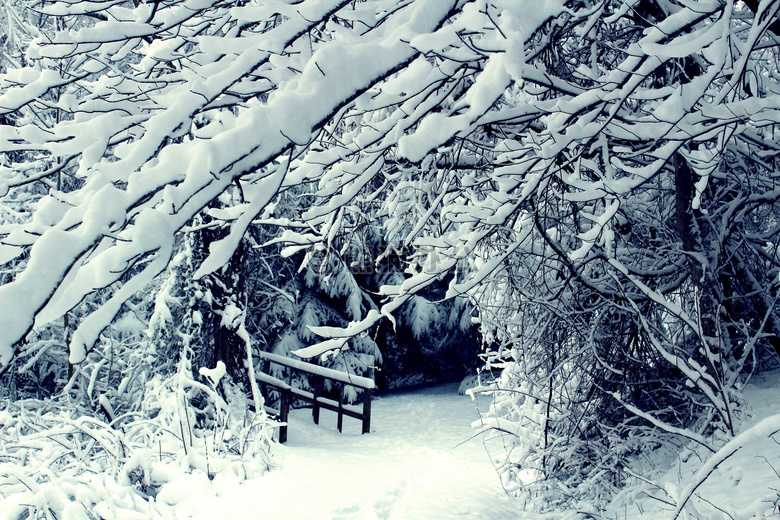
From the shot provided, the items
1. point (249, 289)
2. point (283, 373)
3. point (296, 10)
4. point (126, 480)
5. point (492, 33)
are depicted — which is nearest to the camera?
point (296, 10)

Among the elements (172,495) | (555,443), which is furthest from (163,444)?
(555,443)

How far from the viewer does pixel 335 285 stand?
11.4 meters

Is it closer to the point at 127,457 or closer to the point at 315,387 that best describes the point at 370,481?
the point at 127,457

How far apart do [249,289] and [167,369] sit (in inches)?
99.5

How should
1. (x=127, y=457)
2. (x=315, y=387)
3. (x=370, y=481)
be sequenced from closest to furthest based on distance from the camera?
(x=127, y=457) → (x=370, y=481) → (x=315, y=387)

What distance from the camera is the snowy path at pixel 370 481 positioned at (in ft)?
13.9

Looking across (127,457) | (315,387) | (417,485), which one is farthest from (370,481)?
(315,387)

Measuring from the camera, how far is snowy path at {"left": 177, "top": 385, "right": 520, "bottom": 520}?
423 centimetres

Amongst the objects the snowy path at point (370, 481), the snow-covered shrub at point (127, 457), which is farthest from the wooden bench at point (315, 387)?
the snow-covered shrub at point (127, 457)

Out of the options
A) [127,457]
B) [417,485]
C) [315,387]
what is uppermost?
[127,457]

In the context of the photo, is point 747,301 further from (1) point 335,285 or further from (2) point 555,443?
(1) point 335,285

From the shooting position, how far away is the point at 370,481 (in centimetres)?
553

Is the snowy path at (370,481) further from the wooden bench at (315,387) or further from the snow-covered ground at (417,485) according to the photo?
the wooden bench at (315,387)

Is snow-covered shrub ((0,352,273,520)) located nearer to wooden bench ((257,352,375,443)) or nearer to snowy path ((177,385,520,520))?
snowy path ((177,385,520,520))
